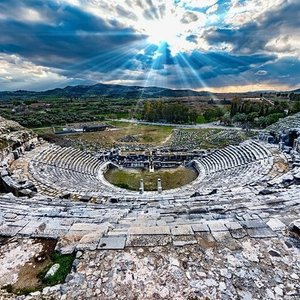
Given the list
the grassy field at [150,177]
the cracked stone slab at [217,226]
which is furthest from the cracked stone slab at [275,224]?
the grassy field at [150,177]

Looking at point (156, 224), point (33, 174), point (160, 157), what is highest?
point (156, 224)

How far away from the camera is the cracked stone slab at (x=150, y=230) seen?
6.20 metres

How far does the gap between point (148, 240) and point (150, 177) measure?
62.3 ft

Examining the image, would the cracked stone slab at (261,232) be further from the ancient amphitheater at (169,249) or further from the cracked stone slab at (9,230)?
the cracked stone slab at (9,230)

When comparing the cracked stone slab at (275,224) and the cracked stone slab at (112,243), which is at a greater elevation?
the cracked stone slab at (112,243)

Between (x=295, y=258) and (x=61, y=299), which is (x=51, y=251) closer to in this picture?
(x=61, y=299)

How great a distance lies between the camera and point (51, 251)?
575cm

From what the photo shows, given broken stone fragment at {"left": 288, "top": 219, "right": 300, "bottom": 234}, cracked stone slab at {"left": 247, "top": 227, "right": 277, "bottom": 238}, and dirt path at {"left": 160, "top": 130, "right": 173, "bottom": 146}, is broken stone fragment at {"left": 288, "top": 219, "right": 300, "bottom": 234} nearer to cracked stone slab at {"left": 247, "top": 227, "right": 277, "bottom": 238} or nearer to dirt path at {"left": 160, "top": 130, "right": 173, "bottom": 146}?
cracked stone slab at {"left": 247, "top": 227, "right": 277, "bottom": 238}

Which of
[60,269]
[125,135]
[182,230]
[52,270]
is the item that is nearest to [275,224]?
[182,230]

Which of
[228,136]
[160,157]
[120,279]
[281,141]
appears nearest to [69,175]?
[160,157]

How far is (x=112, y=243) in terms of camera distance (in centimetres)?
579

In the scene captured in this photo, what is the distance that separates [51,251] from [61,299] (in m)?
1.74

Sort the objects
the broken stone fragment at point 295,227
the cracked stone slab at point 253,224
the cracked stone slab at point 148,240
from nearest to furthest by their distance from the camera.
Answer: the cracked stone slab at point 148,240 < the broken stone fragment at point 295,227 < the cracked stone slab at point 253,224

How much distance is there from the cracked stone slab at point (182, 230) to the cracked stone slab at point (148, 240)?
325 millimetres
